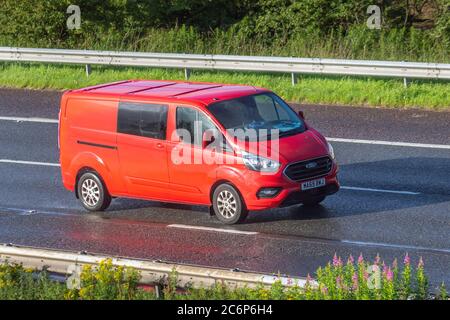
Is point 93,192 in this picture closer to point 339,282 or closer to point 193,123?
point 193,123

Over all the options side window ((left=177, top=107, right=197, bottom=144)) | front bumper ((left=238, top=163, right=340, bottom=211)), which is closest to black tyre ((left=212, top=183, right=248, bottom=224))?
front bumper ((left=238, top=163, right=340, bottom=211))

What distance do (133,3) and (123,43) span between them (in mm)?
3925

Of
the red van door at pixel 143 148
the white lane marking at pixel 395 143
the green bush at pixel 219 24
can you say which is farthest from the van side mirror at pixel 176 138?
the green bush at pixel 219 24

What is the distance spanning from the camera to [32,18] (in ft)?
102

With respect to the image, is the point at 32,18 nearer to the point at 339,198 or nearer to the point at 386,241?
the point at 339,198

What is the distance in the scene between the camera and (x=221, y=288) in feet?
32.1

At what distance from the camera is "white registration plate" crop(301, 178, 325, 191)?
48.3ft

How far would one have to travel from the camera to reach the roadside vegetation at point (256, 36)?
23016 millimetres

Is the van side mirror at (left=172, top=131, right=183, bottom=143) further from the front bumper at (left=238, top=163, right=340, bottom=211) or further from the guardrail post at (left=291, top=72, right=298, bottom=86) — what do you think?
the guardrail post at (left=291, top=72, right=298, bottom=86)

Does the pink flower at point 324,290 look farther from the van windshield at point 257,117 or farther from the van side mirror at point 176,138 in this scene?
the van side mirror at point 176,138

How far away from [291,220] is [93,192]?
10.0 ft

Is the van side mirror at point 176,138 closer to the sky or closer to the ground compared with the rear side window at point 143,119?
closer to the ground

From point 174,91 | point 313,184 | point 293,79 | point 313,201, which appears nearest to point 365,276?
point 313,184
